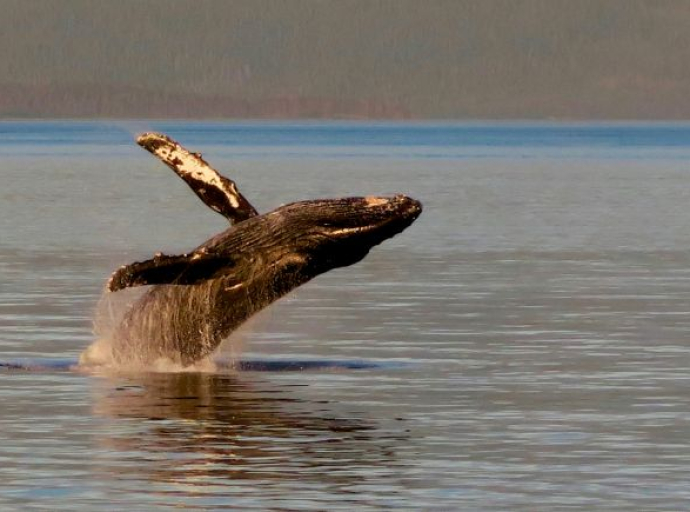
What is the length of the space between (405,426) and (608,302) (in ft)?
47.2

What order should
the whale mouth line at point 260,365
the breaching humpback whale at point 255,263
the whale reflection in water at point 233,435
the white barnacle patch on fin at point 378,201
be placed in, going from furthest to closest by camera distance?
the whale mouth line at point 260,365 → the white barnacle patch on fin at point 378,201 → the breaching humpback whale at point 255,263 → the whale reflection in water at point 233,435

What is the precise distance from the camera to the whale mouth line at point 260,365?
1068 inches

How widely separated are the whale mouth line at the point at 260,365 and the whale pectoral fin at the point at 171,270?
1621 mm

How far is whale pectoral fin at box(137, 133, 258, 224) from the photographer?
27.1 m

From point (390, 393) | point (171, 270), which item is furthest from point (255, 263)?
point (390, 393)

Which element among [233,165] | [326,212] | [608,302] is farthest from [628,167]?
[326,212]

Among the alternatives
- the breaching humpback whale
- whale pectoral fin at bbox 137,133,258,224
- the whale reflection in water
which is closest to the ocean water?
the whale reflection in water

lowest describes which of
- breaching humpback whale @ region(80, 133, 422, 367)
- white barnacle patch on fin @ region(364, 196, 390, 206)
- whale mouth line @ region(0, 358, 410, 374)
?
whale mouth line @ region(0, 358, 410, 374)

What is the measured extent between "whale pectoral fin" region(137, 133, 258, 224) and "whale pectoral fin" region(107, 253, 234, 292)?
3.62ft

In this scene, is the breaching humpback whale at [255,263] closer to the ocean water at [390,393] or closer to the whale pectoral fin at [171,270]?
the whale pectoral fin at [171,270]

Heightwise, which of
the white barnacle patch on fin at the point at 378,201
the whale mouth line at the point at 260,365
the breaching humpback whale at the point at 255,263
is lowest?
the whale mouth line at the point at 260,365

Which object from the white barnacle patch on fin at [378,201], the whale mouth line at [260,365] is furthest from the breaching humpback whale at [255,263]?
the whale mouth line at [260,365]

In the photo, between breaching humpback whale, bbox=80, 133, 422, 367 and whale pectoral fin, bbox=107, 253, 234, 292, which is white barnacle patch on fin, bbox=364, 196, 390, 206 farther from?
whale pectoral fin, bbox=107, 253, 234, 292

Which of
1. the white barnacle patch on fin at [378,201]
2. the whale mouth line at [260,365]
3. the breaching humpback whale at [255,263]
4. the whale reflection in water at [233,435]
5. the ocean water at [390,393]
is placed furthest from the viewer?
the whale mouth line at [260,365]
